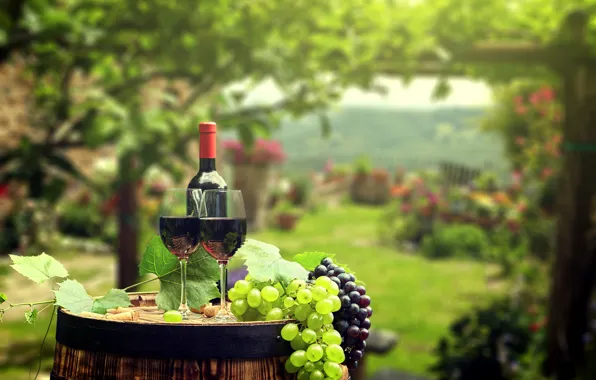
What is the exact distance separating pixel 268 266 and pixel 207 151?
394mm

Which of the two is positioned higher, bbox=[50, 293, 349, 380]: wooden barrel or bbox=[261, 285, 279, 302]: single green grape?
bbox=[261, 285, 279, 302]: single green grape

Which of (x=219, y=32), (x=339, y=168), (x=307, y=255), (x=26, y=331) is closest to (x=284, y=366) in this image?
(x=307, y=255)

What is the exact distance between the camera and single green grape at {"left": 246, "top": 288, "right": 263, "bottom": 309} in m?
1.69

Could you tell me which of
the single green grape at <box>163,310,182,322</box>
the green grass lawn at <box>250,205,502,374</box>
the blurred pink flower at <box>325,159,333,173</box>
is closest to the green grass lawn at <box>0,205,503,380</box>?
the green grass lawn at <box>250,205,502,374</box>

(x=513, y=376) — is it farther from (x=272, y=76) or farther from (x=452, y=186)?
(x=452, y=186)

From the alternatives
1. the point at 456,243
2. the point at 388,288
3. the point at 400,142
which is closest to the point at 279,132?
the point at 388,288

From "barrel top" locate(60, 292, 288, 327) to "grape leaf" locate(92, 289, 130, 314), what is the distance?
0.02 m

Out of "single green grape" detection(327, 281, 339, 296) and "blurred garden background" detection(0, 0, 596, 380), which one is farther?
"blurred garden background" detection(0, 0, 596, 380)

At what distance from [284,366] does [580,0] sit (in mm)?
5404

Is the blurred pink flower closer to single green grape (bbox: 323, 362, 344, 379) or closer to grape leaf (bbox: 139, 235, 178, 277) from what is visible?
grape leaf (bbox: 139, 235, 178, 277)

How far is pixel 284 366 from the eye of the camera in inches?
65.5

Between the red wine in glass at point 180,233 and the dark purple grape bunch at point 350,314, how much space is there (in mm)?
341

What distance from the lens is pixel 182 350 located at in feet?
5.25

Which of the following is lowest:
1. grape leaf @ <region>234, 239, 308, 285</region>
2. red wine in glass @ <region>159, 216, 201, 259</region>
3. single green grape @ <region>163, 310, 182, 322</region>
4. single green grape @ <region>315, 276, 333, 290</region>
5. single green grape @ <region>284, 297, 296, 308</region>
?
single green grape @ <region>163, 310, 182, 322</region>
